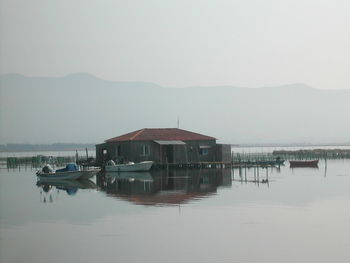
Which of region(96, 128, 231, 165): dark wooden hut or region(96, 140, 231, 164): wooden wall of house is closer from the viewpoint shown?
region(96, 140, 231, 164): wooden wall of house

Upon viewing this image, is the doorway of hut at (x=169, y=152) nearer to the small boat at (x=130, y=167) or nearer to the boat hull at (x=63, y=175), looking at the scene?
the small boat at (x=130, y=167)

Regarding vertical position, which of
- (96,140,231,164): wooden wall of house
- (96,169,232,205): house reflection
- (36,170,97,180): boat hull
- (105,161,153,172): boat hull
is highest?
(96,140,231,164): wooden wall of house

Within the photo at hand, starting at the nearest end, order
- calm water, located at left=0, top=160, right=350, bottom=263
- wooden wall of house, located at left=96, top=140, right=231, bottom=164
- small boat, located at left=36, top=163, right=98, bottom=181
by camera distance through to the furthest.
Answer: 1. calm water, located at left=0, top=160, right=350, bottom=263
2. small boat, located at left=36, top=163, right=98, bottom=181
3. wooden wall of house, located at left=96, top=140, right=231, bottom=164

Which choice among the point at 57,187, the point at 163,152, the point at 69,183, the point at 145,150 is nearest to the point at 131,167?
the point at 145,150

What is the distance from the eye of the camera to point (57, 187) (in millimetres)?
45438

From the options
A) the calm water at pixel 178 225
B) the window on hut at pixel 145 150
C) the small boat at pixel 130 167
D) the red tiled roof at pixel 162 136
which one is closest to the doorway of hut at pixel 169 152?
the red tiled roof at pixel 162 136

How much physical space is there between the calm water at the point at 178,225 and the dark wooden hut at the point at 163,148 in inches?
949

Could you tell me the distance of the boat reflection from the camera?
1493 inches

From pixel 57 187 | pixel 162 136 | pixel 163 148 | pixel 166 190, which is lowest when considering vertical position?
pixel 166 190

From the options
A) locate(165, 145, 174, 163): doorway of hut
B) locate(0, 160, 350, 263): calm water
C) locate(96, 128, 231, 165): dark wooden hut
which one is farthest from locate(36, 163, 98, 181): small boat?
locate(165, 145, 174, 163): doorway of hut

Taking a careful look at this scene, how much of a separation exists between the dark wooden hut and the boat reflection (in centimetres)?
1286

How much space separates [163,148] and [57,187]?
21000mm

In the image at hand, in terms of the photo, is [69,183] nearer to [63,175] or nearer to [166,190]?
[63,175]

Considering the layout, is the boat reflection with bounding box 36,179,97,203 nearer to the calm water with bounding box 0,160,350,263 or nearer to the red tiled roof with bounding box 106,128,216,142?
the calm water with bounding box 0,160,350,263
